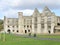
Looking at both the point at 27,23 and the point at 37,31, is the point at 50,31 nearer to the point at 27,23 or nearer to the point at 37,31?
the point at 37,31

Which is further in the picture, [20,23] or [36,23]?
[20,23]

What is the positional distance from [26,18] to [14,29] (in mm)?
9246

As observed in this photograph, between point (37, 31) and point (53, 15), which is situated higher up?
point (53, 15)

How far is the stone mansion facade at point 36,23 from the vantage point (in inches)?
4587

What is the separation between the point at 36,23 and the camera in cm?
12019

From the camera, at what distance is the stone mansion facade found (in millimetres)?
116500

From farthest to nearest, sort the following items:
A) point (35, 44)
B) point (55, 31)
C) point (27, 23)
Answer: point (27, 23), point (55, 31), point (35, 44)

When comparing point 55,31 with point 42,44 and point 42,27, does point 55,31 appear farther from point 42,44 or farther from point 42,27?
point 42,44

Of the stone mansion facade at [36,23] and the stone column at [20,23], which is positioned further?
the stone column at [20,23]

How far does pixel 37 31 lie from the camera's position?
388 ft

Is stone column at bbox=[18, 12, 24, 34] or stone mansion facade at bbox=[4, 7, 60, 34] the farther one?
stone column at bbox=[18, 12, 24, 34]

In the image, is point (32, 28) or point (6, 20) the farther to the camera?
point (6, 20)

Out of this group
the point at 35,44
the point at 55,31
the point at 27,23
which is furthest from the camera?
the point at 27,23

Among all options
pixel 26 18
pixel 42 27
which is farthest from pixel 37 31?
pixel 26 18
